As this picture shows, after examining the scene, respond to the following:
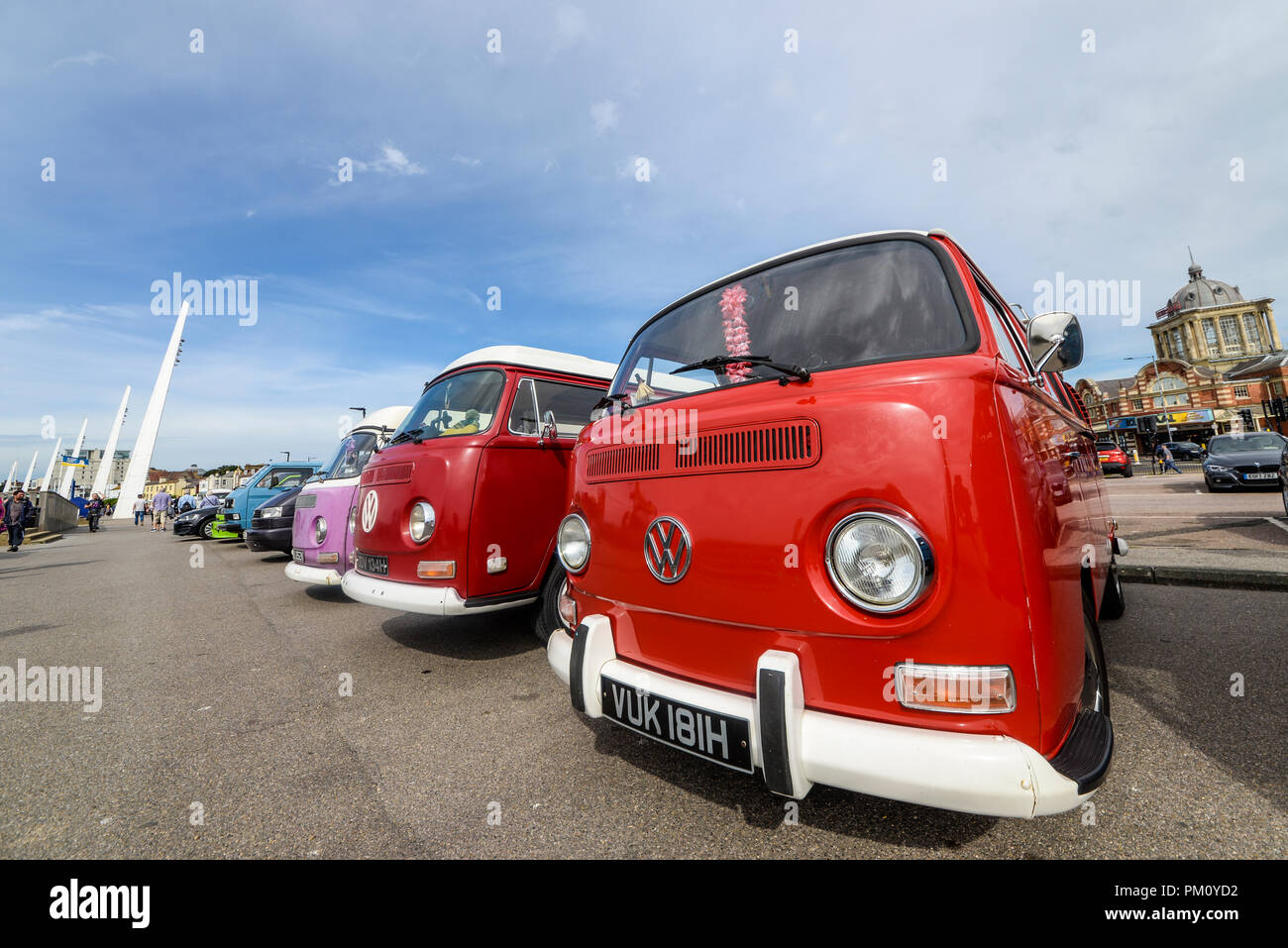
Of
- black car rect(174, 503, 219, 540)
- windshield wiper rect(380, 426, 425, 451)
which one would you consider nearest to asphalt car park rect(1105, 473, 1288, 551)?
windshield wiper rect(380, 426, 425, 451)

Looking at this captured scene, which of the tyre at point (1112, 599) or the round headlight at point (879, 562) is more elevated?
the round headlight at point (879, 562)

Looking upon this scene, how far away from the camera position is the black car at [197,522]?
14734 mm

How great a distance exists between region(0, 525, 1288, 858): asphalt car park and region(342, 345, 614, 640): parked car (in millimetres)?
527

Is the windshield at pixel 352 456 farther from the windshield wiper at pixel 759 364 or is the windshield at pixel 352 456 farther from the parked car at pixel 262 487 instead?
the parked car at pixel 262 487

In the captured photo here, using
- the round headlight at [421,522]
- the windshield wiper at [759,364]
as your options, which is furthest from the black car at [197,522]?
the windshield wiper at [759,364]

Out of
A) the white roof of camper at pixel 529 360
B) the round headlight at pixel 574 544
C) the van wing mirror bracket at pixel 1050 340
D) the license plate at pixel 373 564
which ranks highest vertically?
the white roof of camper at pixel 529 360

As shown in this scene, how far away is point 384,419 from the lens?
6645 mm

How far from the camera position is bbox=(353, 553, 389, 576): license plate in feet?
13.0

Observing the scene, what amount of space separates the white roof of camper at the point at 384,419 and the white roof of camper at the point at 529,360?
7.02 ft

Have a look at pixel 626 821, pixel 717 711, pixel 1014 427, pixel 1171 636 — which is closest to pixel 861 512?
pixel 1014 427

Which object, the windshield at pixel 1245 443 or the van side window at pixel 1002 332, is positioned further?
the windshield at pixel 1245 443

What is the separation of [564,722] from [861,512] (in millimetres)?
1960

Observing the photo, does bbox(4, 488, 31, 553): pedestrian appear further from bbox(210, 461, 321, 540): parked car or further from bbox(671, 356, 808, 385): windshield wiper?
bbox(671, 356, 808, 385): windshield wiper
